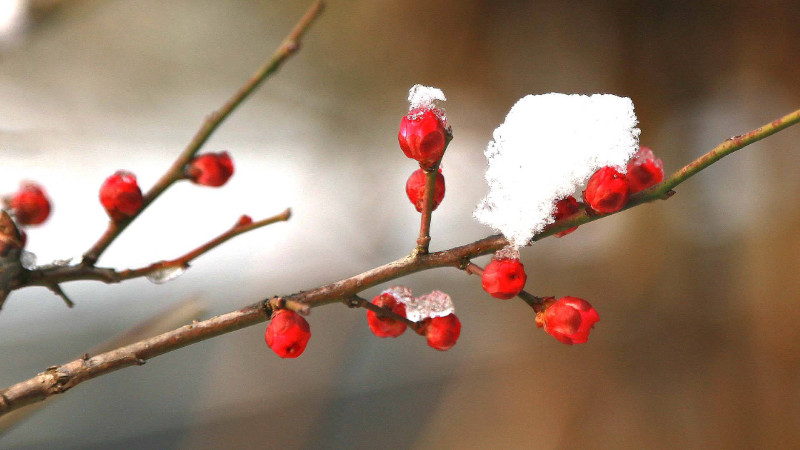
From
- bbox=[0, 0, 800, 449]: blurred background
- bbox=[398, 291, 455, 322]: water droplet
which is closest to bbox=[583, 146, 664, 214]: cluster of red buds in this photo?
bbox=[398, 291, 455, 322]: water droplet

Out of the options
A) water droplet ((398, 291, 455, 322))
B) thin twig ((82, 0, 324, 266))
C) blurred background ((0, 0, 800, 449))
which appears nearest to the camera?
thin twig ((82, 0, 324, 266))

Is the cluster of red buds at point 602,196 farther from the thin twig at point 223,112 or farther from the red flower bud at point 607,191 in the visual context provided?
the thin twig at point 223,112

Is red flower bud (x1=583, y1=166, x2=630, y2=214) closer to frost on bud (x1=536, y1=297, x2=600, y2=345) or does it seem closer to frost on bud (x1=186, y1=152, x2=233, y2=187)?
frost on bud (x1=536, y1=297, x2=600, y2=345)

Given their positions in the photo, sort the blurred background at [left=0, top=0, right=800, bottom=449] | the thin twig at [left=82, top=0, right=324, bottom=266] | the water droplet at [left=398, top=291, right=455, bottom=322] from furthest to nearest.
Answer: the blurred background at [left=0, top=0, right=800, bottom=449] < the water droplet at [left=398, top=291, right=455, bottom=322] < the thin twig at [left=82, top=0, right=324, bottom=266]

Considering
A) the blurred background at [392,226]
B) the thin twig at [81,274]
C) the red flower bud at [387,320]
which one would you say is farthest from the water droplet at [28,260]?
the blurred background at [392,226]

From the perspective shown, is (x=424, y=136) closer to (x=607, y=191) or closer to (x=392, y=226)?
(x=607, y=191)

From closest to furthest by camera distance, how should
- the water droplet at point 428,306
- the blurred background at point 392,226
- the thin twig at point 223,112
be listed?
the thin twig at point 223,112 < the water droplet at point 428,306 < the blurred background at point 392,226

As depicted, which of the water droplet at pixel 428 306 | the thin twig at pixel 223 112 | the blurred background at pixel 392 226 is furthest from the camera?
the blurred background at pixel 392 226
